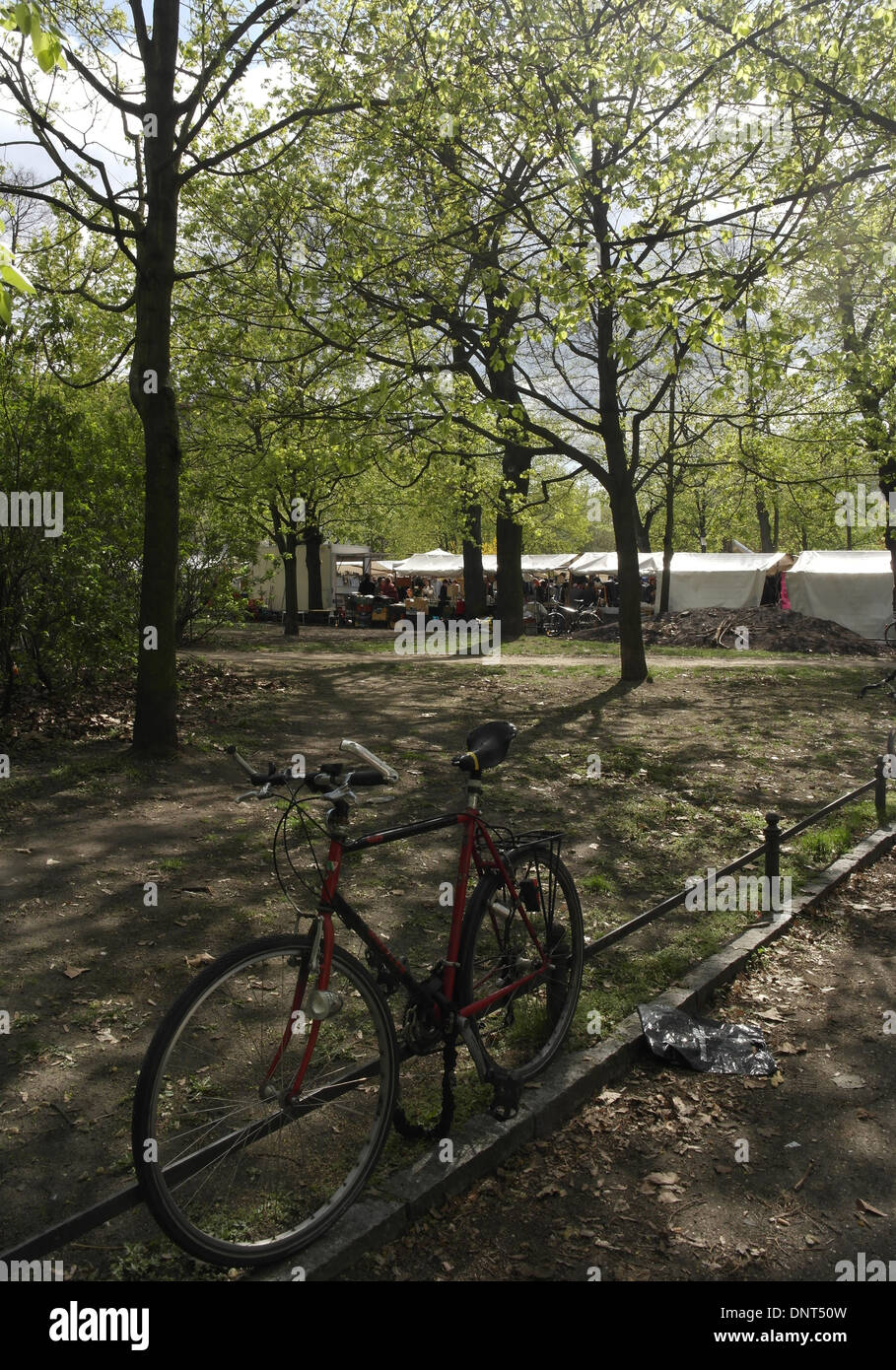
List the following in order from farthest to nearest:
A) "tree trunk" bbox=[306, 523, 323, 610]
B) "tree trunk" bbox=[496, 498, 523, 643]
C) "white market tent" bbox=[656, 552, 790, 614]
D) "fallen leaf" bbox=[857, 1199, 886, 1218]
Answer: "white market tent" bbox=[656, 552, 790, 614], "tree trunk" bbox=[306, 523, 323, 610], "tree trunk" bbox=[496, 498, 523, 643], "fallen leaf" bbox=[857, 1199, 886, 1218]

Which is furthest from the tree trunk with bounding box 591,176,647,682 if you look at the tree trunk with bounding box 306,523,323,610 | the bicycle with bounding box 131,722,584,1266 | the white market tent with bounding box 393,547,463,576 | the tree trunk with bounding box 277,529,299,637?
the white market tent with bounding box 393,547,463,576

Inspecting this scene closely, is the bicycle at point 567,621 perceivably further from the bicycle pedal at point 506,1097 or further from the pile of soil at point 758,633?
the bicycle pedal at point 506,1097

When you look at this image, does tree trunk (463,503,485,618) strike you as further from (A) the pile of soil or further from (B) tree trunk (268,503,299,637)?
(B) tree trunk (268,503,299,637)

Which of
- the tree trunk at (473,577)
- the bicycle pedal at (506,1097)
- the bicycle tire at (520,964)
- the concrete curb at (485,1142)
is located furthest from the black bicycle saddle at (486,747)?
the tree trunk at (473,577)

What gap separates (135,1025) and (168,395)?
5.95m

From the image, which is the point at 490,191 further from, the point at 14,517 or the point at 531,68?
the point at 14,517

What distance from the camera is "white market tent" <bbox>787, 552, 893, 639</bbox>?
28219 millimetres

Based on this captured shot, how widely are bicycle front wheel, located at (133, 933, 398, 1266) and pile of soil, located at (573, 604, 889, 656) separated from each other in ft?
71.4

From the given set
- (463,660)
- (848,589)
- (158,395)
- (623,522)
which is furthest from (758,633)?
(158,395)

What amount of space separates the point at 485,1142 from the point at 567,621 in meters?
26.5

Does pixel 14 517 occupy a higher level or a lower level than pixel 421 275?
lower
